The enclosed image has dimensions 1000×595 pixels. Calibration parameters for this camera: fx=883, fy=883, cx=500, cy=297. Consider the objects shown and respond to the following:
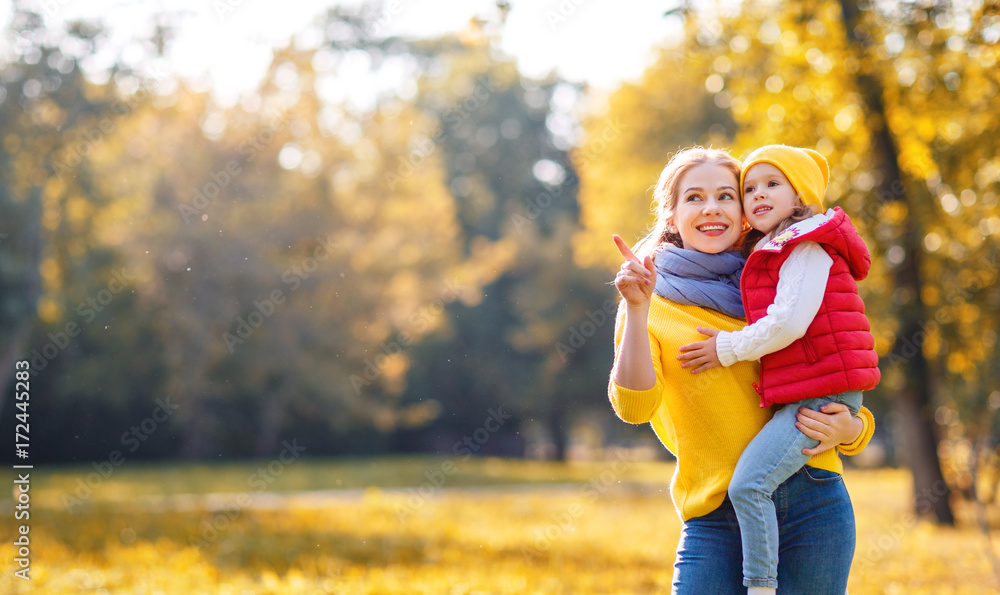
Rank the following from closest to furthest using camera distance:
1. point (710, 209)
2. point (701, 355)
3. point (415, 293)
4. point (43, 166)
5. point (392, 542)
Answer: point (701, 355)
point (710, 209)
point (392, 542)
point (43, 166)
point (415, 293)

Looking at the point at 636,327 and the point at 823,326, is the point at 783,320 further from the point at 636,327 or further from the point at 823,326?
the point at 636,327

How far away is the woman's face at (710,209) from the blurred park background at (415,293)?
235cm

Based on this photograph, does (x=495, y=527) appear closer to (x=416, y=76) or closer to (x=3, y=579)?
(x=3, y=579)

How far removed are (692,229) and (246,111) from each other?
76.0 ft

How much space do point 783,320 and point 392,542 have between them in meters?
7.62

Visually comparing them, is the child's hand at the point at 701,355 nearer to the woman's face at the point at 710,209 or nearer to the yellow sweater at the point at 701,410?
the yellow sweater at the point at 701,410

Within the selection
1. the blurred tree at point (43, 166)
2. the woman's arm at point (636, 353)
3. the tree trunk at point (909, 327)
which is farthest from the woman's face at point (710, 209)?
the blurred tree at point (43, 166)

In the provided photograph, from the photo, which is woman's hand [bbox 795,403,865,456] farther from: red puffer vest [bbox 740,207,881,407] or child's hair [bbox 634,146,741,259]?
child's hair [bbox 634,146,741,259]

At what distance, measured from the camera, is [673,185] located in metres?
2.66

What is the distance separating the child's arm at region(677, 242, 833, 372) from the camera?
7.54ft

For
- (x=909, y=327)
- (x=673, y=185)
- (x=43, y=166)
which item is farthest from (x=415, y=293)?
(x=673, y=185)

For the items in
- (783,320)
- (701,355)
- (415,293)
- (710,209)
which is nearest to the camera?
(783,320)

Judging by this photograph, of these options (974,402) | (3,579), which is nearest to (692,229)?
(974,402)

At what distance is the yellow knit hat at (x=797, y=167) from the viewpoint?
2.49m
